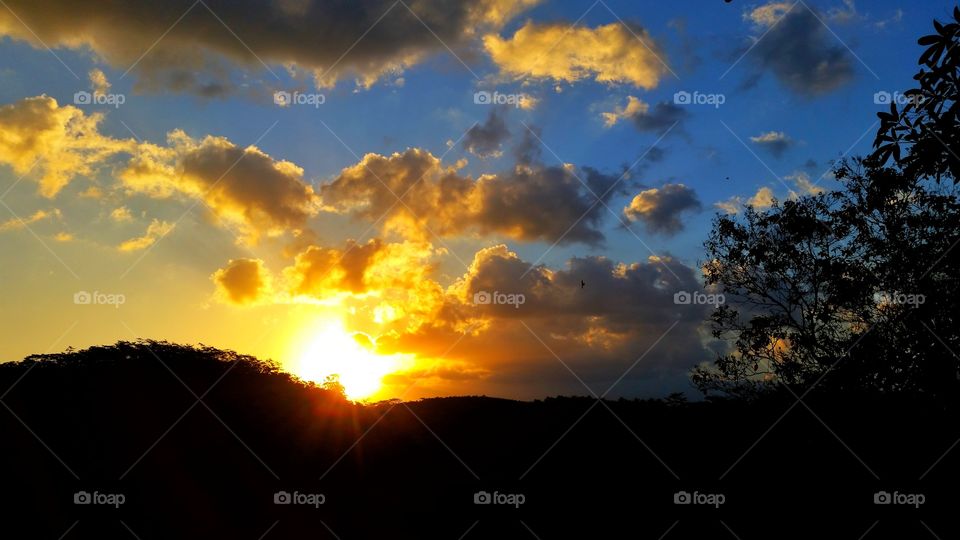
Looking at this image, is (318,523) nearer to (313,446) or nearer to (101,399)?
(313,446)

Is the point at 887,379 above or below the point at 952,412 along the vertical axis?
above

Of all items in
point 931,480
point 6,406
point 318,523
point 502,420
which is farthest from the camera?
point 502,420

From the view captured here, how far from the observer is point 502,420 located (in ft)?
45.5

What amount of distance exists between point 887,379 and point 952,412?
84.6 inches

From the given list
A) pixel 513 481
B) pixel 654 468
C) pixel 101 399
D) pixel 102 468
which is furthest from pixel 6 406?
pixel 654 468
